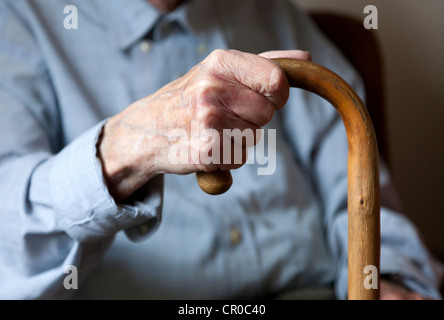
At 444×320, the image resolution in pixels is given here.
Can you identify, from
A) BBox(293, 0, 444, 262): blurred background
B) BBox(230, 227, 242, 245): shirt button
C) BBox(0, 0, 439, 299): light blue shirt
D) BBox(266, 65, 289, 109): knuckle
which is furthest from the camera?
BBox(293, 0, 444, 262): blurred background

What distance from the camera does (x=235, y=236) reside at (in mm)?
671

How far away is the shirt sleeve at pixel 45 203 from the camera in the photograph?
0.49 metres

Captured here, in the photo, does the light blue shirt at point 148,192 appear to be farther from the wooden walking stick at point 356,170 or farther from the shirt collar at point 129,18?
the wooden walking stick at point 356,170

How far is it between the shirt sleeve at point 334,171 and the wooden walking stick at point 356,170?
0.29 metres

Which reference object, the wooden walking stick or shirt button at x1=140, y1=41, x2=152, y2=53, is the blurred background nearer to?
shirt button at x1=140, y1=41, x2=152, y2=53

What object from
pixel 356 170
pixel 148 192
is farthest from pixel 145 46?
pixel 356 170

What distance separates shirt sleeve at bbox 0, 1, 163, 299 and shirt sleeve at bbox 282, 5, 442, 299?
1.18 feet

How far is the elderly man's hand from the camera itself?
1.33 feet

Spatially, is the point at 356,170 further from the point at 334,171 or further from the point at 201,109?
the point at 334,171

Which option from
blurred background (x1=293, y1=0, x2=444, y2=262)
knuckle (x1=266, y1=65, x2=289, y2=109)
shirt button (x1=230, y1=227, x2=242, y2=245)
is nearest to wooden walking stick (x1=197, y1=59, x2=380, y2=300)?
knuckle (x1=266, y1=65, x2=289, y2=109)

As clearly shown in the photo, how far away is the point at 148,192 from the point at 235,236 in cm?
21

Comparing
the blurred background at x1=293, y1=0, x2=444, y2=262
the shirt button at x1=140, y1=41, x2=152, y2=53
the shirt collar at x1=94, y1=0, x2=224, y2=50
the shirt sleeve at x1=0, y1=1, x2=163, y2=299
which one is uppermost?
the blurred background at x1=293, y1=0, x2=444, y2=262
